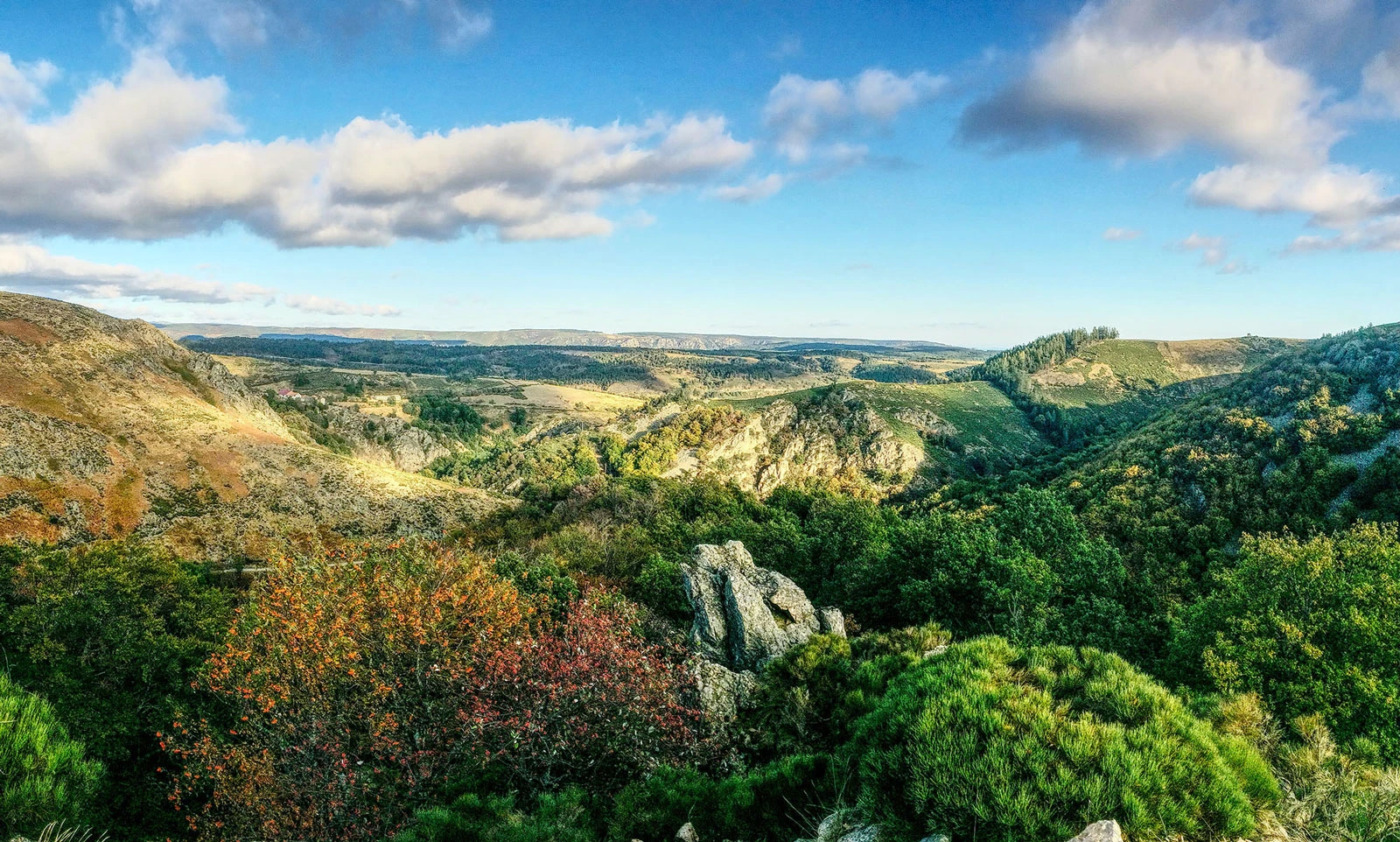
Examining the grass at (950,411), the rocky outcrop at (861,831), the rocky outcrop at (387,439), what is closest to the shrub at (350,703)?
the rocky outcrop at (861,831)

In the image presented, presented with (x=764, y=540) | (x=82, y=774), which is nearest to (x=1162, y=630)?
(x=764, y=540)

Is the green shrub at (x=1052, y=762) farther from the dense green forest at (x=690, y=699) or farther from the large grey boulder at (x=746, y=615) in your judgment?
the large grey boulder at (x=746, y=615)

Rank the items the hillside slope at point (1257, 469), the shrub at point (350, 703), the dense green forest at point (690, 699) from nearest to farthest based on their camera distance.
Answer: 1. the dense green forest at point (690, 699)
2. the shrub at point (350, 703)
3. the hillside slope at point (1257, 469)

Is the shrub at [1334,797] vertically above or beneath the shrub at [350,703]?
above

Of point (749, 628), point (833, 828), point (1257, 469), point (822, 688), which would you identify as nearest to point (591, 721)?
point (822, 688)

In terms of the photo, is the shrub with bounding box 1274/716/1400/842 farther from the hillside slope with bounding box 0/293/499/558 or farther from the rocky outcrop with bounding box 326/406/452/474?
the rocky outcrop with bounding box 326/406/452/474

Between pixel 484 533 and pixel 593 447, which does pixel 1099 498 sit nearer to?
pixel 484 533

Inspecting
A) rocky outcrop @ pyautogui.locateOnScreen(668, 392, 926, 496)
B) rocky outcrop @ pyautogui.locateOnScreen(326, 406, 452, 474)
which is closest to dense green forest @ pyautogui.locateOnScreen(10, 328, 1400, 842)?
rocky outcrop @ pyautogui.locateOnScreen(668, 392, 926, 496)
